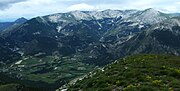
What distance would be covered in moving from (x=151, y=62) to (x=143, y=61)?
154 cm

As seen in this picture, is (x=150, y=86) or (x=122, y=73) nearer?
(x=150, y=86)

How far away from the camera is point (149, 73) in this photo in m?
45.8

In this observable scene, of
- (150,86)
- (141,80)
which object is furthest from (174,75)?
A: (150,86)

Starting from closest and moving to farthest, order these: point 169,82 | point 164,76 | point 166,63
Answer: point 169,82, point 164,76, point 166,63

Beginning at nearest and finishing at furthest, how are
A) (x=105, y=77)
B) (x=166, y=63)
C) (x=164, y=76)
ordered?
(x=164, y=76) < (x=105, y=77) < (x=166, y=63)

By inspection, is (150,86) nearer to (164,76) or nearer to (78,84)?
(164,76)

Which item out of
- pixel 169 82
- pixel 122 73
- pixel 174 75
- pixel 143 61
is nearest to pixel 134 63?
pixel 143 61

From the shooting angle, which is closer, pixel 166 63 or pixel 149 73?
pixel 149 73

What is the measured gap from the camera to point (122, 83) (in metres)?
41.3

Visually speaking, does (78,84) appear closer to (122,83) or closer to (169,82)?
(122,83)

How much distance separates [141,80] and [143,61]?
40.9 feet

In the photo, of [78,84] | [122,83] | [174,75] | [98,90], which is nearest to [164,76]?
[174,75]

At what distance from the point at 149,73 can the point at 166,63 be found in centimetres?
791

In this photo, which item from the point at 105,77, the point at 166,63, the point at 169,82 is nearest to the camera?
the point at 169,82
